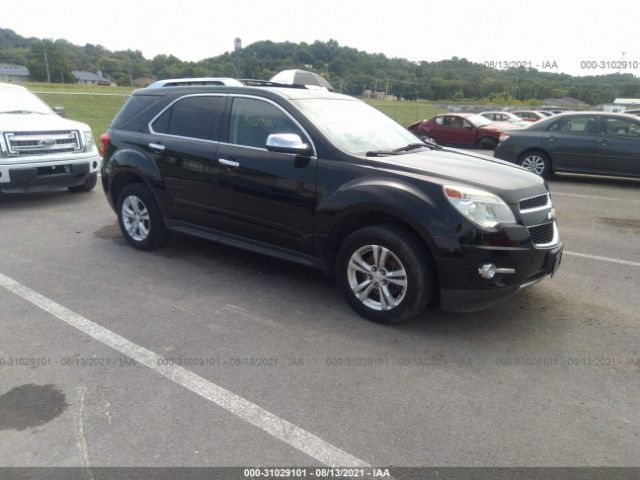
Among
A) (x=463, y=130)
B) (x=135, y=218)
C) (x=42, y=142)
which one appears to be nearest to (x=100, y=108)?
(x=463, y=130)

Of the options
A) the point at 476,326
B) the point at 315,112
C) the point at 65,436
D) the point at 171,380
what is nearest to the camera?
the point at 65,436

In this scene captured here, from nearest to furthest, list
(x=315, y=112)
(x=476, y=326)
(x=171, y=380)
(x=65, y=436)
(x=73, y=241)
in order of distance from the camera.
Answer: (x=65, y=436) → (x=171, y=380) → (x=476, y=326) → (x=315, y=112) → (x=73, y=241)

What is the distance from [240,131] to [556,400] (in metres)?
3.38

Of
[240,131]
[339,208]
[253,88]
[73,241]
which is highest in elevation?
[253,88]

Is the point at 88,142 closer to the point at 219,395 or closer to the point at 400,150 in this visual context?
the point at 400,150

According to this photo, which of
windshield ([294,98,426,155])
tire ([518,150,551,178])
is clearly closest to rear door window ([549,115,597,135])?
tire ([518,150,551,178])

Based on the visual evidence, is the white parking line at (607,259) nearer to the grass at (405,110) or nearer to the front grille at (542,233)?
the front grille at (542,233)

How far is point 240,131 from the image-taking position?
4871 mm

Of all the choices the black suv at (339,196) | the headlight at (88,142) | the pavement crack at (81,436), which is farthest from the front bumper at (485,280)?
the headlight at (88,142)

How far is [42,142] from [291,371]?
6.30m

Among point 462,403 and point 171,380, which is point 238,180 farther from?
point 462,403

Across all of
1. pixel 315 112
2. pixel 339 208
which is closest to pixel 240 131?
pixel 315 112

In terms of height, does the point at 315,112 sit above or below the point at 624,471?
above

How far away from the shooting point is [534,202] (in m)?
4.08
